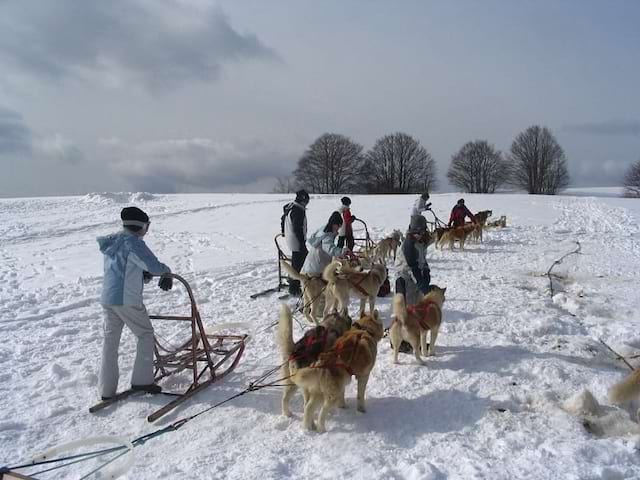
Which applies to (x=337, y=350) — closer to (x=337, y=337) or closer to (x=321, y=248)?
(x=337, y=337)

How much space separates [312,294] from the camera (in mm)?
6270

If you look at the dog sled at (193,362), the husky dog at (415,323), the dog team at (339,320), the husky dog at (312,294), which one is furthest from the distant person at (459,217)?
the dog sled at (193,362)

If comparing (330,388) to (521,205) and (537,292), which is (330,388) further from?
(521,205)

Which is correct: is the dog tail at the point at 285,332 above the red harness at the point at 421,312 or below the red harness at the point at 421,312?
above

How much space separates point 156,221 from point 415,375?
1908cm

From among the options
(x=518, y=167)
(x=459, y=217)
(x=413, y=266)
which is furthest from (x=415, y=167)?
(x=413, y=266)

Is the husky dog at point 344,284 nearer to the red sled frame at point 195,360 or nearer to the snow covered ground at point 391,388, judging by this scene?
the snow covered ground at point 391,388

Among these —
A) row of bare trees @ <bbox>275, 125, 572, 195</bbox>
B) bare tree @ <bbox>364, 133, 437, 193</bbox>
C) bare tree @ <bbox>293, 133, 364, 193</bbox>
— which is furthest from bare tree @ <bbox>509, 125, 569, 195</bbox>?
bare tree @ <bbox>293, 133, 364, 193</bbox>

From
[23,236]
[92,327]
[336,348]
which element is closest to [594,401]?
[336,348]

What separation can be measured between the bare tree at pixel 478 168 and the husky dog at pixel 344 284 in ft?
159

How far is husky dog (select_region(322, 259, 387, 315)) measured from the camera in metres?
6.02

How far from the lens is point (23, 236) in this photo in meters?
16.5

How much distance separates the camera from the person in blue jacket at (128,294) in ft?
13.0

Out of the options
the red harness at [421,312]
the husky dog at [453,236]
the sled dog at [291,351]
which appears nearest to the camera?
the sled dog at [291,351]
